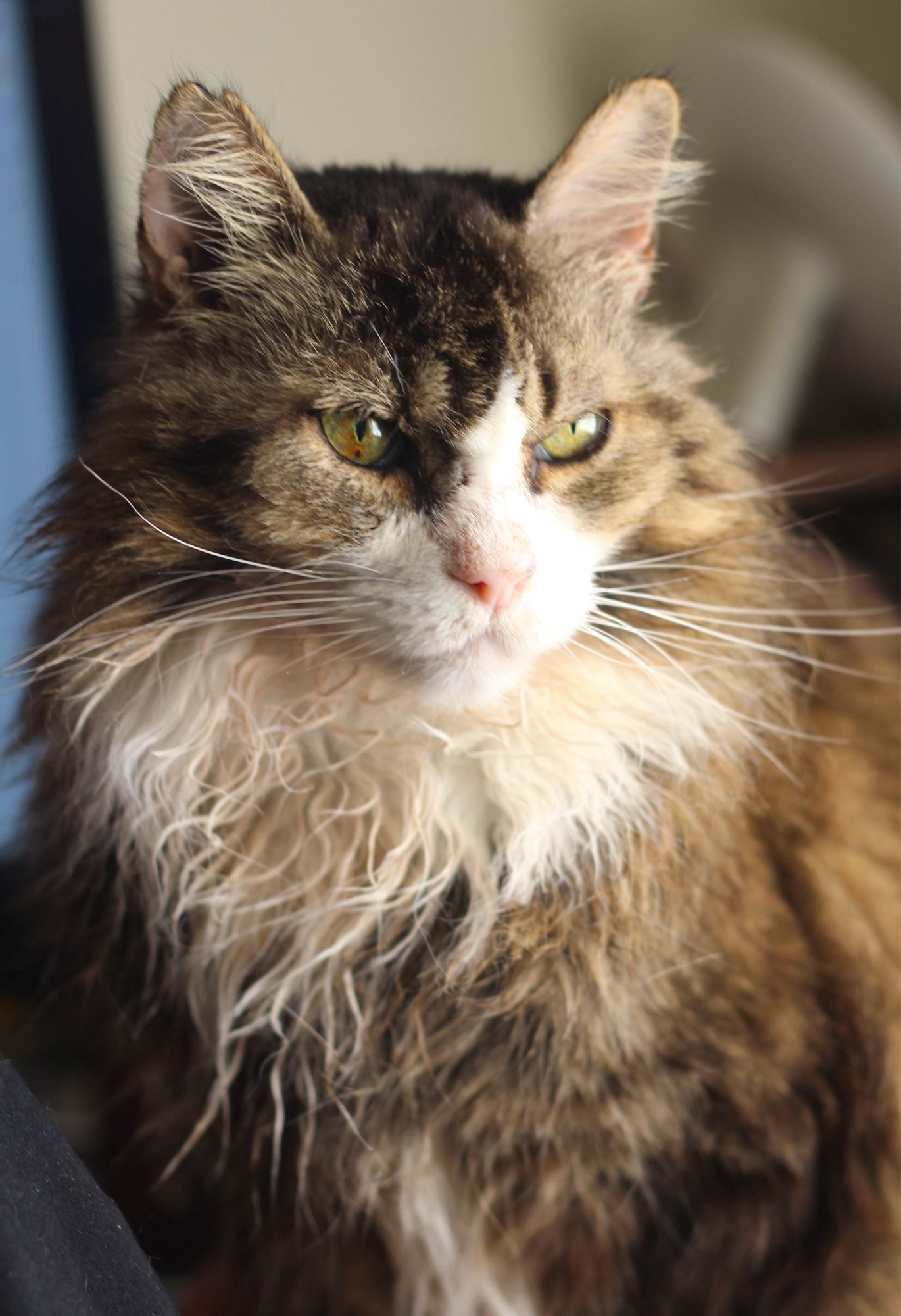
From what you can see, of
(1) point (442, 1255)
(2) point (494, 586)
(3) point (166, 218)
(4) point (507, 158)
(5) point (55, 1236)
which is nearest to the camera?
(5) point (55, 1236)

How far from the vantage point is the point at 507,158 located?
221 cm

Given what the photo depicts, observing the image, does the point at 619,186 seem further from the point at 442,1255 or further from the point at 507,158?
the point at 507,158

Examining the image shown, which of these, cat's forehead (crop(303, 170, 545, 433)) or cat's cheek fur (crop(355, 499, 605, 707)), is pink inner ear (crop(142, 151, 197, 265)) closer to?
cat's forehead (crop(303, 170, 545, 433))

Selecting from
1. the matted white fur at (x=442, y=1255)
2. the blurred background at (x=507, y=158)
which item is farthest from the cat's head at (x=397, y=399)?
the matted white fur at (x=442, y=1255)

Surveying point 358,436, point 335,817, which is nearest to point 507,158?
point 358,436

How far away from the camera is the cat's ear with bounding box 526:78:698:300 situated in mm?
868

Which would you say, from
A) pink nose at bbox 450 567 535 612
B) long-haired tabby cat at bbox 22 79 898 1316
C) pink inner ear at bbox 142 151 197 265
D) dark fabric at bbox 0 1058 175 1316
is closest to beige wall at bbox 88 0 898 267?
pink inner ear at bbox 142 151 197 265

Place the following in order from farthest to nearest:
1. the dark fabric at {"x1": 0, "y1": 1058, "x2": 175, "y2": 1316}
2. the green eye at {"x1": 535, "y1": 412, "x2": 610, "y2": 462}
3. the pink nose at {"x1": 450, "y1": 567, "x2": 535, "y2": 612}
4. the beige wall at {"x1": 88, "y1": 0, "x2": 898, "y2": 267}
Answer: the beige wall at {"x1": 88, "y1": 0, "x2": 898, "y2": 267} < the green eye at {"x1": 535, "y1": 412, "x2": 610, "y2": 462} < the pink nose at {"x1": 450, "y1": 567, "x2": 535, "y2": 612} < the dark fabric at {"x1": 0, "y1": 1058, "x2": 175, "y2": 1316}

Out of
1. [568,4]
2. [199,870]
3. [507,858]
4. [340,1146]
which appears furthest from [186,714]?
[568,4]

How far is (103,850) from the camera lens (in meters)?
0.94

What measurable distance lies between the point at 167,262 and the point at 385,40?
134 centimetres

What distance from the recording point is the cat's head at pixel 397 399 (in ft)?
2.51

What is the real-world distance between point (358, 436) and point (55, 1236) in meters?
0.54

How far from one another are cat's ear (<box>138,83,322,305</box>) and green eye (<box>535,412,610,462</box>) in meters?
0.25
